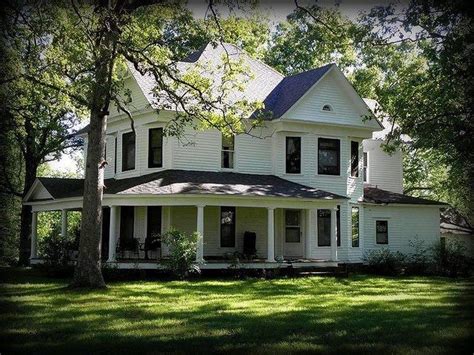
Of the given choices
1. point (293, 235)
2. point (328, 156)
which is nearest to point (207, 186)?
point (293, 235)

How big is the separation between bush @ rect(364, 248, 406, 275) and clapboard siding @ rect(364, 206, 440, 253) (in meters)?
0.87

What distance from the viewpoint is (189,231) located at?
22.4 meters

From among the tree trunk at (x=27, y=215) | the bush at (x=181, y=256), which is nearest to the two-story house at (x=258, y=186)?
the bush at (x=181, y=256)

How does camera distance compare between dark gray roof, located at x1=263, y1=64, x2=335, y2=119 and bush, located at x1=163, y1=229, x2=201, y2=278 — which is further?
dark gray roof, located at x1=263, y1=64, x2=335, y2=119

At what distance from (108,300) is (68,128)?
779 inches

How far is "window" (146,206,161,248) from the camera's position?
22.3 meters

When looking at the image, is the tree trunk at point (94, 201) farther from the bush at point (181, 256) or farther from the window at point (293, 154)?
the window at point (293, 154)

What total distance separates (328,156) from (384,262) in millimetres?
5163

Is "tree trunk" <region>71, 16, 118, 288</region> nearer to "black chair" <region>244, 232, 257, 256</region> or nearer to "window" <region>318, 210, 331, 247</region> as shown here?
"black chair" <region>244, 232, 257, 256</region>

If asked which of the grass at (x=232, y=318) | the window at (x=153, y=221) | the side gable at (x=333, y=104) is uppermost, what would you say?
the side gable at (x=333, y=104)

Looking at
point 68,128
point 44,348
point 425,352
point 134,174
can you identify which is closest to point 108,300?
point 44,348

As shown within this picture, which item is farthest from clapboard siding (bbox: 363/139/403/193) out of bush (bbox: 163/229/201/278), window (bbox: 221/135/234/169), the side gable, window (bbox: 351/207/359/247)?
bush (bbox: 163/229/201/278)

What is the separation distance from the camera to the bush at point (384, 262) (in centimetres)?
2409

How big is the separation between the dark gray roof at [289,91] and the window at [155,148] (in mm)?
4802
